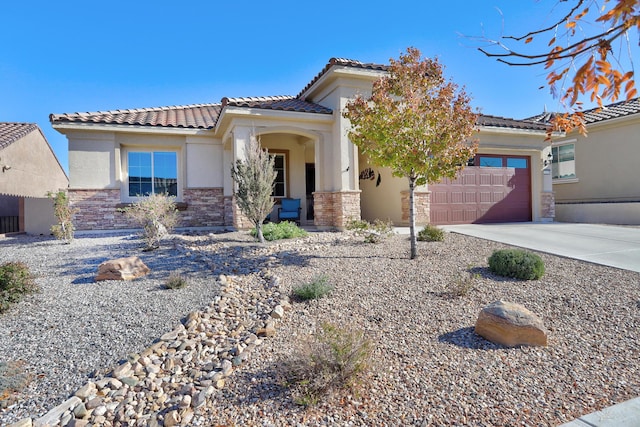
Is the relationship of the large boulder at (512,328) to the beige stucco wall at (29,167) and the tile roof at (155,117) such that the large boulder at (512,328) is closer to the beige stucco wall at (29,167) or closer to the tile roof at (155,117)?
the tile roof at (155,117)

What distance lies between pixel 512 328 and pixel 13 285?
20.8ft

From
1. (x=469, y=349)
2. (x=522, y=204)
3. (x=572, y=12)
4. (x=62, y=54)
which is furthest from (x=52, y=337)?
(x=522, y=204)

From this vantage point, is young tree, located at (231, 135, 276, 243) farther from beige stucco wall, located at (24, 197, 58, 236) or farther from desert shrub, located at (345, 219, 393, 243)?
beige stucco wall, located at (24, 197, 58, 236)

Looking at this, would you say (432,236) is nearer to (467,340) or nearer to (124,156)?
(467,340)

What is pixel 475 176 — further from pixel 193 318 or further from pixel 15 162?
pixel 15 162

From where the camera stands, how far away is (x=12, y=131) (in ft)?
58.1

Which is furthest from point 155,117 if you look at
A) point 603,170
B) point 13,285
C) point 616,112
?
point 616,112

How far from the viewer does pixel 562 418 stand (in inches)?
104

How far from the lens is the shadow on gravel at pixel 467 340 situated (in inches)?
144

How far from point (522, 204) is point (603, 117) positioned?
5.83m

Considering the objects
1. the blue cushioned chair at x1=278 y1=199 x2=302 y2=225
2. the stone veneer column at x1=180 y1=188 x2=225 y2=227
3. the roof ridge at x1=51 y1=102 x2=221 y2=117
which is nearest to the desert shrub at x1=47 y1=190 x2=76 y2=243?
the roof ridge at x1=51 y1=102 x2=221 y2=117

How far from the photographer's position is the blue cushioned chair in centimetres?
1252

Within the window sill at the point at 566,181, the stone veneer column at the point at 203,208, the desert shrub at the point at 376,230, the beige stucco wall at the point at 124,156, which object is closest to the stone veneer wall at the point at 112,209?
the stone veneer column at the point at 203,208

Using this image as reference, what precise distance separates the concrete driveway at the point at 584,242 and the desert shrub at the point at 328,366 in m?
5.83
